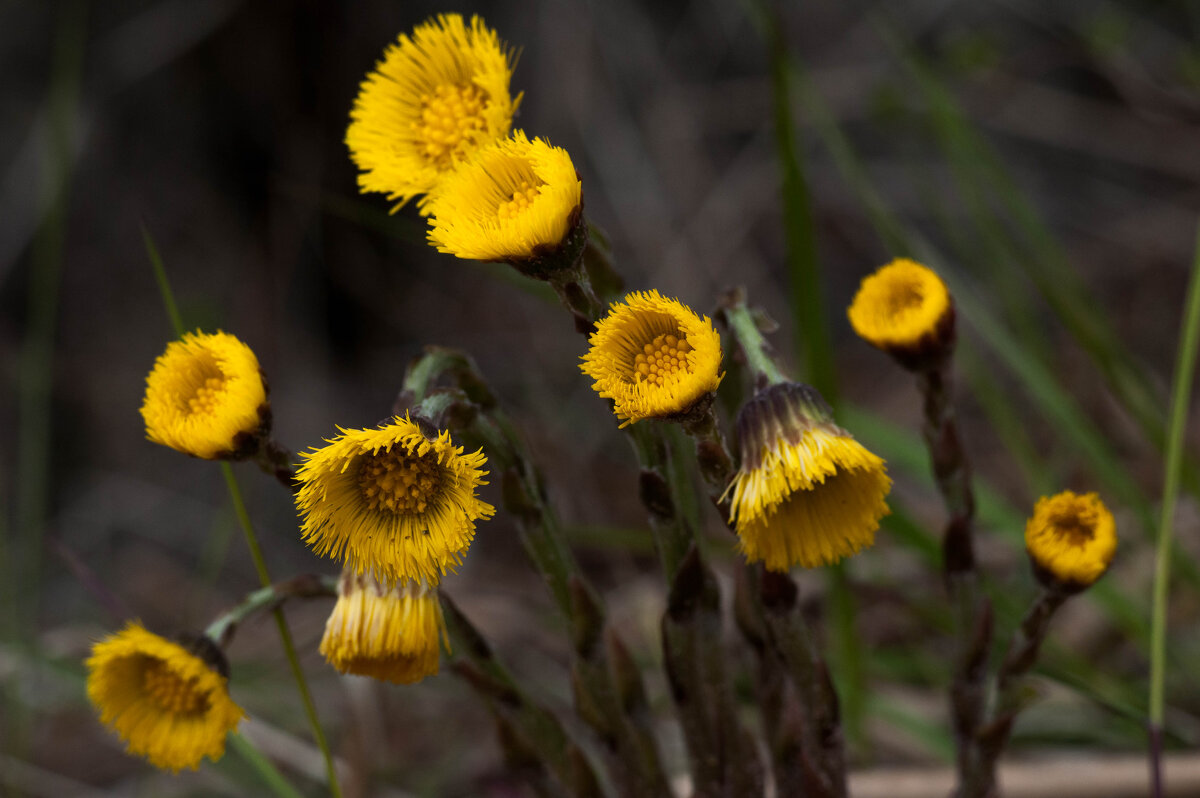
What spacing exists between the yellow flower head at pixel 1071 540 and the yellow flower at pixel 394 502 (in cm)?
50

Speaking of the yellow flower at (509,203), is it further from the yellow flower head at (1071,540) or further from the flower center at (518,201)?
the yellow flower head at (1071,540)

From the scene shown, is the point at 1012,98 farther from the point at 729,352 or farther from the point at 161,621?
the point at 161,621

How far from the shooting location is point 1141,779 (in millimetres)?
1124

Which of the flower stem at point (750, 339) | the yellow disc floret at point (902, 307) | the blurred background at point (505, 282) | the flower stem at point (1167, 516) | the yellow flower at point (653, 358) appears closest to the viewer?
the yellow flower at point (653, 358)

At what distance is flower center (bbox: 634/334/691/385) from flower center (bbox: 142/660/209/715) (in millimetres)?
490

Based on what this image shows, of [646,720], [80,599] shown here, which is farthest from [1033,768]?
[80,599]

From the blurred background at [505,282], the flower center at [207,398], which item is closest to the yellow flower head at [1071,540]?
the flower center at [207,398]

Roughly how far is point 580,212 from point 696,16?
185cm

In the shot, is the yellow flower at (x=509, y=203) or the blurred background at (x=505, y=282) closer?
the yellow flower at (x=509, y=203)

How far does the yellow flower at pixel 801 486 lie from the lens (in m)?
0.63

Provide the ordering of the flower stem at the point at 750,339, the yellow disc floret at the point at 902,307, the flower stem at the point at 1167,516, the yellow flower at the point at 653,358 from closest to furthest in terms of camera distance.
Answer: the yellow flower at the point at 653,358 < the flower stem at the point at 750,339 < the yellow disc floret at the point at 902,307 < the flower stem at the point at 1167,516

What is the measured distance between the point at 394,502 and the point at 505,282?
1184 mm

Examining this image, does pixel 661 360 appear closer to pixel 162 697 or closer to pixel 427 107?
pixel 427 107

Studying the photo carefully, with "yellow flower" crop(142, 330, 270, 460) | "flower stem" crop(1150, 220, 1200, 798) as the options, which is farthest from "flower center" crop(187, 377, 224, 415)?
"flower stem" crop(1150, 220, 1200, 798)
